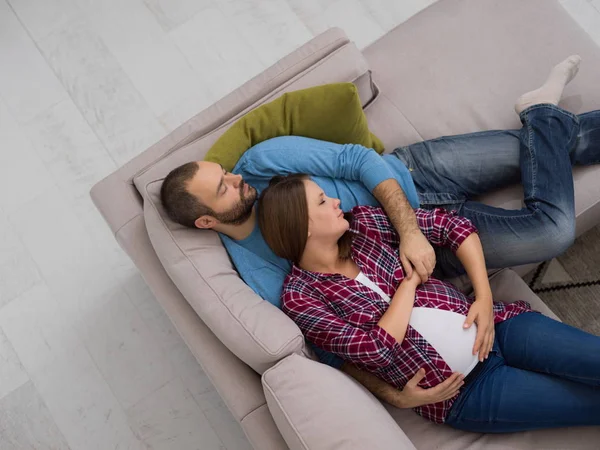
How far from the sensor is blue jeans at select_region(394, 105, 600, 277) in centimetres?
178

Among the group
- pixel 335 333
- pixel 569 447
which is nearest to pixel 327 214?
pixel 335 333

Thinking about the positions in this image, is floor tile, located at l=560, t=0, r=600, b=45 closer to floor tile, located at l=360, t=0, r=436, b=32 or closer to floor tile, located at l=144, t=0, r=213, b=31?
floor tile, located at l=360, t=0, r=436, b=32

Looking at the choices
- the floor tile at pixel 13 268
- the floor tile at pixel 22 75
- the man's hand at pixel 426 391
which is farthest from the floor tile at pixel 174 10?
the man's hand at pixel 426 391

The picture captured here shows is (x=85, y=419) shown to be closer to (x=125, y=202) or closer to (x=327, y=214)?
(x=125, y=202)

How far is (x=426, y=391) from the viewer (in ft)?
5.11

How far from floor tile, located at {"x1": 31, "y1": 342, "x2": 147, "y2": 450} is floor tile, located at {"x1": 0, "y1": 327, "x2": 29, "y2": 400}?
57mm

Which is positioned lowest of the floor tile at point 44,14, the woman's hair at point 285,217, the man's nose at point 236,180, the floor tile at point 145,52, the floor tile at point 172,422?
the floor tile at point 172,422

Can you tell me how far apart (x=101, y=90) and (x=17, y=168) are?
0.49 metres

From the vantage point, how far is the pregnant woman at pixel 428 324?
157 centimetres

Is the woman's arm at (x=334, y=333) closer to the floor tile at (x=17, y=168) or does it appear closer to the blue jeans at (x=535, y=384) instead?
the blue jeans at (x=535, y=384)

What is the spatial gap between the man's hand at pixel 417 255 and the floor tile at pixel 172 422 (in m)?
0.99

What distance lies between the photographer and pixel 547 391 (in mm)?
1597

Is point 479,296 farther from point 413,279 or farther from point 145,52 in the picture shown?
point 145,52

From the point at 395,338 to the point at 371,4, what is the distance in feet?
5.53
